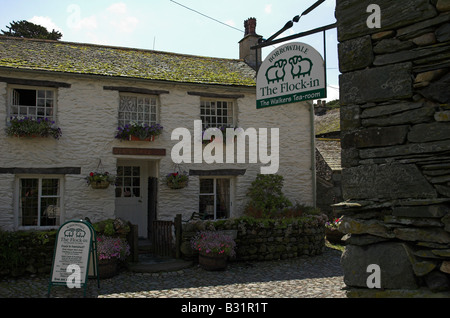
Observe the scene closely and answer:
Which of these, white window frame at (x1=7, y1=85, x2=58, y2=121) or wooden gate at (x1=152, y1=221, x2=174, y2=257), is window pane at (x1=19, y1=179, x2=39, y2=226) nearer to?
white window frame at (x1=7, y1=85, x2=58, y2=121)

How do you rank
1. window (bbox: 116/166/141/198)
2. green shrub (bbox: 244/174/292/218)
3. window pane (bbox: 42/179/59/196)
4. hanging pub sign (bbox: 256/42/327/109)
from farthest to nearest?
window (bbox: 116/166/141/198) < green shrub (bbox: 244/174/292/218) < window pane (bbox: 42/179/59/196) < hanging pub sign (bbox: 256/42/327/109)

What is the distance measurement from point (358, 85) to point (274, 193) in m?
9.22

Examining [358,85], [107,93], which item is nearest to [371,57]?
[358,85]

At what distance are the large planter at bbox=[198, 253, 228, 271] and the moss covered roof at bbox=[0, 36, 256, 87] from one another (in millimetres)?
5569

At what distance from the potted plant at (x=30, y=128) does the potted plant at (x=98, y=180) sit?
1.49m

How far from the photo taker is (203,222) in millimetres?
10086

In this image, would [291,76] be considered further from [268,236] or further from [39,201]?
[39,201]

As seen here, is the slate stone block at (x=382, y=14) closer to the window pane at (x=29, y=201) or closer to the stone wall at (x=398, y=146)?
the stone wall at (x=398, y=146)

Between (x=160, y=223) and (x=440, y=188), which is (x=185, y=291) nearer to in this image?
(x=160, y=223)

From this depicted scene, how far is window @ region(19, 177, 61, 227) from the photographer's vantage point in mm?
10680

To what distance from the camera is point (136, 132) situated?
11.2 m

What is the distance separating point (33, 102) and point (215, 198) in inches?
242

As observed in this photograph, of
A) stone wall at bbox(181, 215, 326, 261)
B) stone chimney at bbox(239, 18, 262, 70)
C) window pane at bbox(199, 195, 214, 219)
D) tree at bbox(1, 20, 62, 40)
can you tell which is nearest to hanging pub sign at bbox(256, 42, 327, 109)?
stone wall at bbox(181, 215, 326, 261)

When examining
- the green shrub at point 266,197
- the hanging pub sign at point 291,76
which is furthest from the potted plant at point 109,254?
the hanging pub sign at point 291,76
